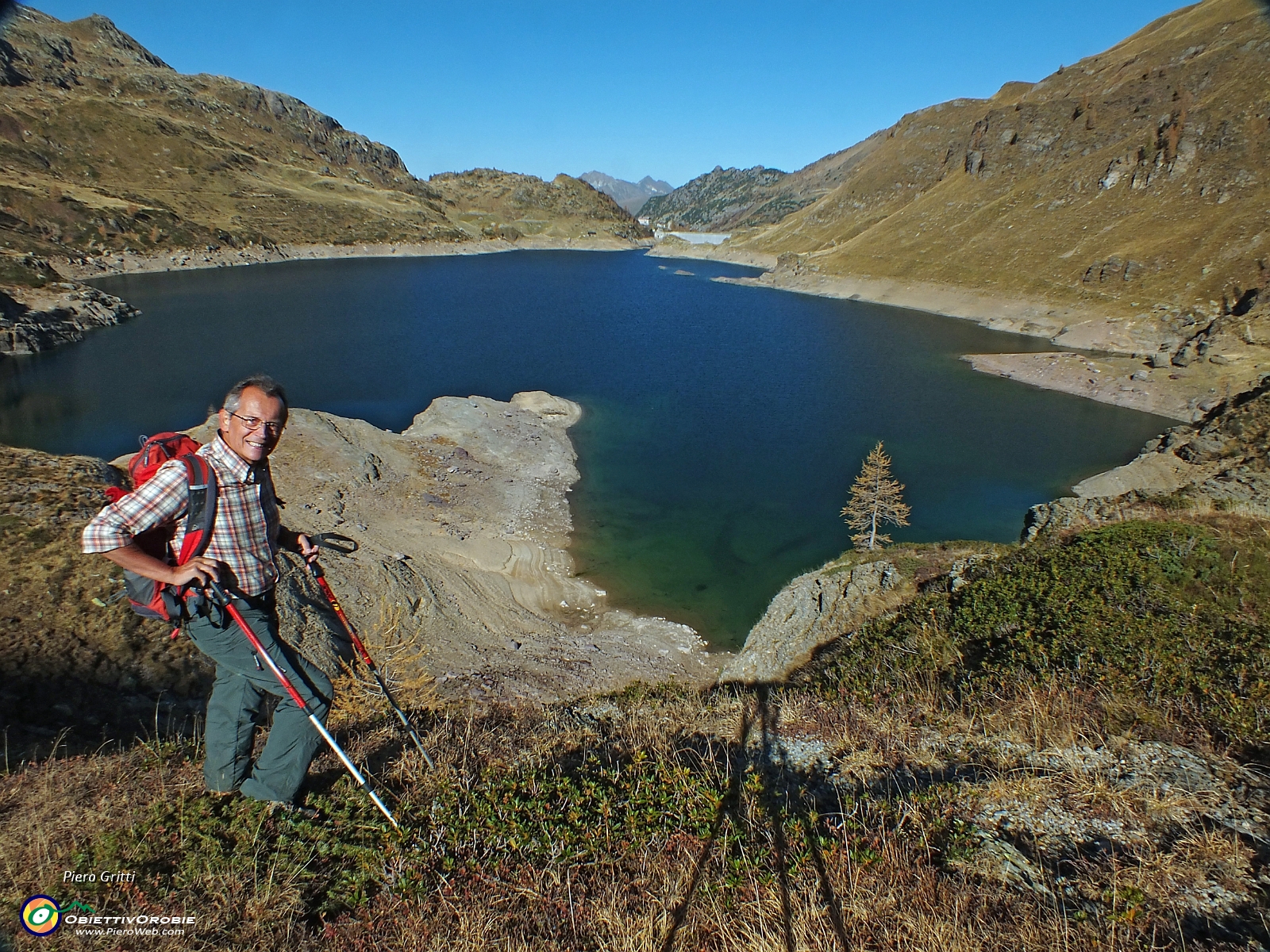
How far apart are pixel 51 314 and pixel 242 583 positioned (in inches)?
3050

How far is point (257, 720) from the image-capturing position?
5109 millimetres

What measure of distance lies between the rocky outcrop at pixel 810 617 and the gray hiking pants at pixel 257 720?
10.2 metres

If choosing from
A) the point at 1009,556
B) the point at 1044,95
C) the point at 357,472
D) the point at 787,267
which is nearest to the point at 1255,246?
the point at 787,267

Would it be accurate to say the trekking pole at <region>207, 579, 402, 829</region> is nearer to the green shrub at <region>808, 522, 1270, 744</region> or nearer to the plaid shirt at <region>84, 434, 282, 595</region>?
the plaid shirt at <region>84, 434, 282, 595</region>

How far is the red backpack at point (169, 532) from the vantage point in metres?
4.31

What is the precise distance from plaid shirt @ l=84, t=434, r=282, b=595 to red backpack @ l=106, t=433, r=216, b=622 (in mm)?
53

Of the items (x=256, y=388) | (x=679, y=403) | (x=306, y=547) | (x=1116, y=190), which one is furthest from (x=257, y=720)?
(x=1116, y=190)

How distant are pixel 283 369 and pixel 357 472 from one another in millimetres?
31359

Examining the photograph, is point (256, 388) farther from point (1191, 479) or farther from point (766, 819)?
point (1191, 479)

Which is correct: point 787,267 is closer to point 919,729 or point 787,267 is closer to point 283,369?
point 283,369

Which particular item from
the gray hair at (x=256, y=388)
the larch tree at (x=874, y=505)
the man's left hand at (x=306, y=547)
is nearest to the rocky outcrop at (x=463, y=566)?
the man's left hand at (x=306, y=547)

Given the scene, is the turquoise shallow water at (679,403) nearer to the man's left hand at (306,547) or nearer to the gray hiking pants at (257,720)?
the man's left hand at (306,547)

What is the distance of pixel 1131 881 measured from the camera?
3.91m

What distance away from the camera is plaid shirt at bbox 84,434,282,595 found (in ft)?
13.6
